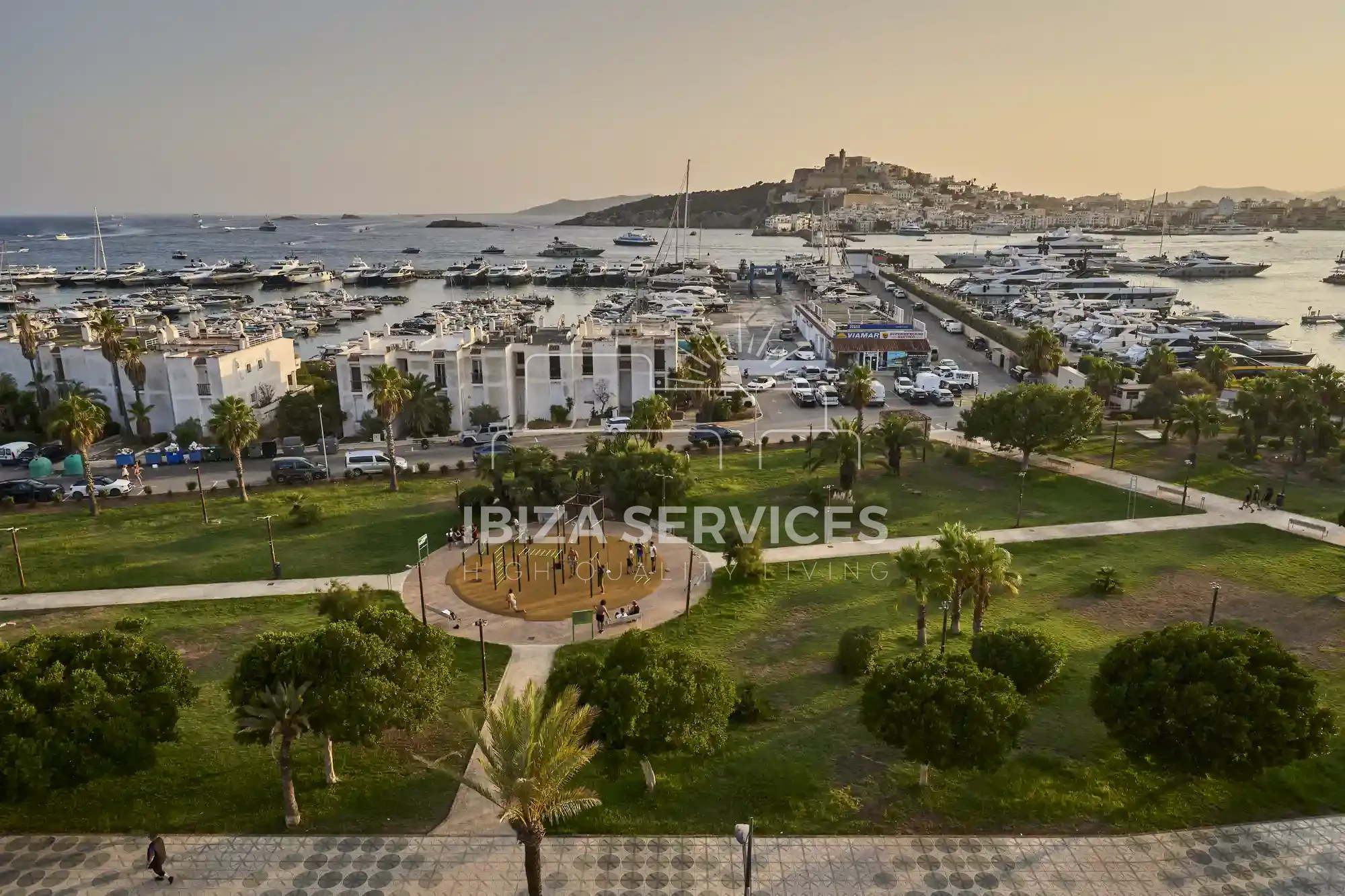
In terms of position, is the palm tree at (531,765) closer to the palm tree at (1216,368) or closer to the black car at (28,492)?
the black car at (28,492)

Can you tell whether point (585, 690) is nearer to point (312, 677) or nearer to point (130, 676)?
point (312, 677)

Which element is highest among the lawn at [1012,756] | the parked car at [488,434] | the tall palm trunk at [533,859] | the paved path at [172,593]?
the tall palm trunk at [533,859]

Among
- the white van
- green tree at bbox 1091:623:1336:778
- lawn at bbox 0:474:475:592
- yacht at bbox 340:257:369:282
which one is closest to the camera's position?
green tree at bbox 1091:623:1336:778

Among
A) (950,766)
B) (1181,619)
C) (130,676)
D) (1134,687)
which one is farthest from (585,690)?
(1181,619)

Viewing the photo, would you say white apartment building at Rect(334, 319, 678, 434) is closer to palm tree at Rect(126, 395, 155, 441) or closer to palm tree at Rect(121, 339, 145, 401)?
palm tree at Rect(121, 339, 145, 401)

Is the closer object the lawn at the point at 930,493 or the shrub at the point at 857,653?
the shrub at the point at 857,653

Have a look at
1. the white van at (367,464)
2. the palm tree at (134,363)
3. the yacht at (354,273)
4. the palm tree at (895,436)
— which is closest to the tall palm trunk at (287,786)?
the white van at (367,464)

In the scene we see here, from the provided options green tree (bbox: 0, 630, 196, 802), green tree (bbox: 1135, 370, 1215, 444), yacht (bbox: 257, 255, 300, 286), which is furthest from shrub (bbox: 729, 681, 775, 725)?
yacht (bbox: 257, 255, 300, 286)
